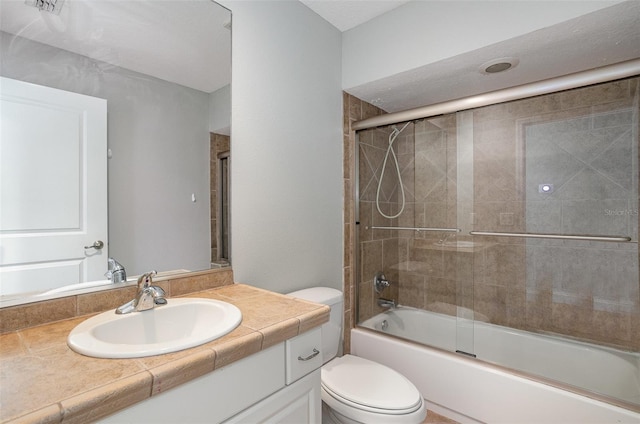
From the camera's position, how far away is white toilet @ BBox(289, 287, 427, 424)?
4.12ft

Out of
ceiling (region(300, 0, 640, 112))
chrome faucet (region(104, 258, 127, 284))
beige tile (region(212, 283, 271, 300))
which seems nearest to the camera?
chrome faucet (region(104, 258, 127, 284))

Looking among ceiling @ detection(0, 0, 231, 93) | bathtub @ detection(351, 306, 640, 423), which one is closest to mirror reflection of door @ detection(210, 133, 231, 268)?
ceiling @ detection(0, 0, 231, 93)

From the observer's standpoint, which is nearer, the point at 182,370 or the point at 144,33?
the point at 182,370

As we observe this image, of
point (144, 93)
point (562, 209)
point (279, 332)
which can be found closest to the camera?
point (279, 332)

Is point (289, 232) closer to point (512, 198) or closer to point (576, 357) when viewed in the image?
point (512, 198)

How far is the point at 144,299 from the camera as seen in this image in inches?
40.1

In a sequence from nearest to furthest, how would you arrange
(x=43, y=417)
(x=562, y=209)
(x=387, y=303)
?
1. (x=43, y=417)
2. (x=562, y=209)
3. (x=387, y=303)

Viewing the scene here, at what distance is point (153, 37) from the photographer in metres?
1.24

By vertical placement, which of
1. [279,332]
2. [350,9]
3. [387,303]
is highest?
[350,9]

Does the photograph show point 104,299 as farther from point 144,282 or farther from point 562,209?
point 562,209

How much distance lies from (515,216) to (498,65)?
3.04 ft

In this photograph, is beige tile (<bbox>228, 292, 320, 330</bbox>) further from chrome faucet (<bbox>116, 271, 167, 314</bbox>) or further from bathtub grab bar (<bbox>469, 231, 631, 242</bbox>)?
bathtub grab bar (<bbox>469, 231, 631, 242</bbox>)

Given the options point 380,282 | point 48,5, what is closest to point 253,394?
point 48,5

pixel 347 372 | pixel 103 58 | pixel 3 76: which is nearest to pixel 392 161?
pixel 347 372
